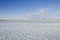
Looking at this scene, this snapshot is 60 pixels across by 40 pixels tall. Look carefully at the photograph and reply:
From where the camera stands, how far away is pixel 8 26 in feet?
4.24


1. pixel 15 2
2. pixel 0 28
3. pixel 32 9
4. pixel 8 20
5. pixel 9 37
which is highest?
pixel 15 2

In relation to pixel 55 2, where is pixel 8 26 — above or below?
below

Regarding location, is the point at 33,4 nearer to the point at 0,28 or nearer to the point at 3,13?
the point at 3,13

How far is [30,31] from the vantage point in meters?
1.24

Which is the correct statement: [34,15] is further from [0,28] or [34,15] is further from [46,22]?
[0,28]

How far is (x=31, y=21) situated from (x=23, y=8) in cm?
20

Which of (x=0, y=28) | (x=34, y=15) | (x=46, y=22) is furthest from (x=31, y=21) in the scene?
(x=0, y=28)

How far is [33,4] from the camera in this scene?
129cm

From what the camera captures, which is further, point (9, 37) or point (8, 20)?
point (8, 20)

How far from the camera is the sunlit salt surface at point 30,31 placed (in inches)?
47.4

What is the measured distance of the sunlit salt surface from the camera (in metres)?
1.20

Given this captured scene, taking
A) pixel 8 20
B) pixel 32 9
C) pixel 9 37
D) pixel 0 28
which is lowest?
pixel 9 37

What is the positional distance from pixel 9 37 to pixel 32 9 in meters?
0.47

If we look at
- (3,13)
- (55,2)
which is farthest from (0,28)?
(55,2)
